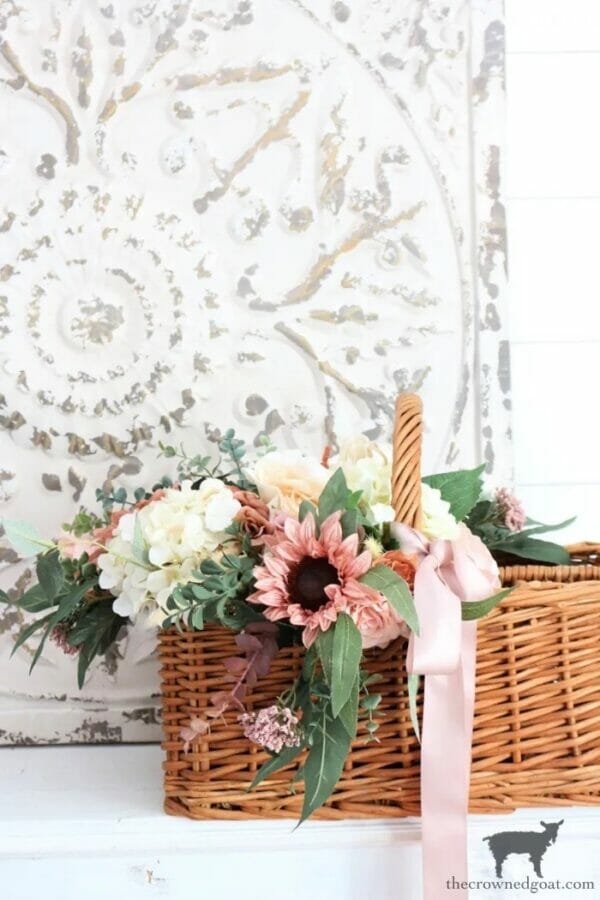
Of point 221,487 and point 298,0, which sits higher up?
point 298,0

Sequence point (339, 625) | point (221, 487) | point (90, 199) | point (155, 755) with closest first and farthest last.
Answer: point (339, 625), point (221, 487), point (155, 755), point (90, 199)

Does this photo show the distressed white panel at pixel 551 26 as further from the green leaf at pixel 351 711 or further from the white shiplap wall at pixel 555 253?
the green leaf at pixel 351 711

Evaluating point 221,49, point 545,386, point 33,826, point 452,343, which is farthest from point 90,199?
point 33,826

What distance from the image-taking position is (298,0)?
1.27 meters

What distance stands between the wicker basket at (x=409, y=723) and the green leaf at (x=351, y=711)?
8 centimetres

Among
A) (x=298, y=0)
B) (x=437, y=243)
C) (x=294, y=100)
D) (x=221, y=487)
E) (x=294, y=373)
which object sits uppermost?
(x=298, y=0)

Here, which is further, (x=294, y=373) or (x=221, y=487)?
(x=294, y=373)

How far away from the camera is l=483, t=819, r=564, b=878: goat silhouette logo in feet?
2.80

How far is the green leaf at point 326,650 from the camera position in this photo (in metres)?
0.74

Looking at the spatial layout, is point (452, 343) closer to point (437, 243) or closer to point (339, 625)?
point (437, 243)

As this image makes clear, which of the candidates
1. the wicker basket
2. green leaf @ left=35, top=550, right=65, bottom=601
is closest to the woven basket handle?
the wicker basket

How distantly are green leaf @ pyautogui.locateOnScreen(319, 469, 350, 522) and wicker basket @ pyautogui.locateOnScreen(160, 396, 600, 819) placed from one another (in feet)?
0.17

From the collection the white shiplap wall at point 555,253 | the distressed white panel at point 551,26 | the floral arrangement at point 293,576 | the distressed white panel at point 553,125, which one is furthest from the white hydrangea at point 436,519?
the distressed white panel at point 551,26

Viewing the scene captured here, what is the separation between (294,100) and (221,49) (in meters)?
0.12
